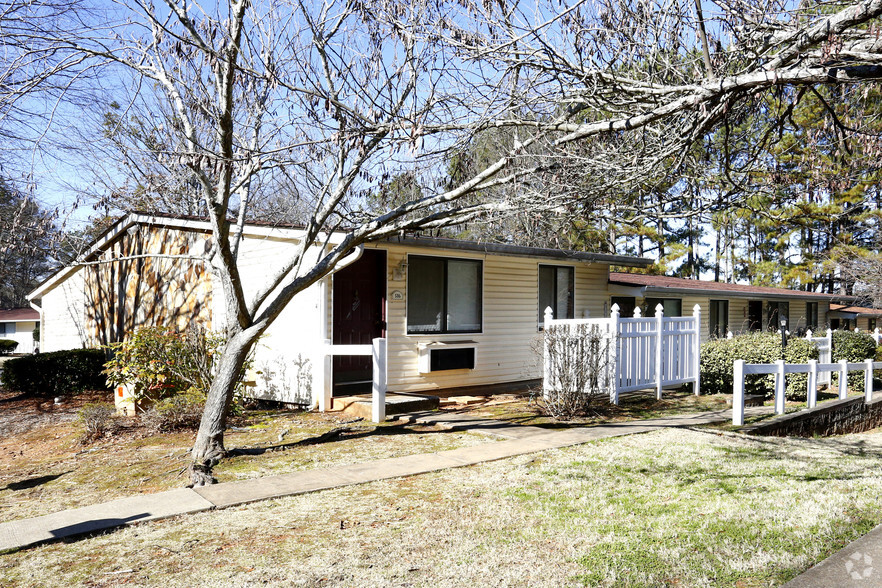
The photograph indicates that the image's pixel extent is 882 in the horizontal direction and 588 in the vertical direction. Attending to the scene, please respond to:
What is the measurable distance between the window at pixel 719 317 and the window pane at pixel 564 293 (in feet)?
28.8

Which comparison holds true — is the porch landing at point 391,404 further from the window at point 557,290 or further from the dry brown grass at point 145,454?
the window at point 557,290

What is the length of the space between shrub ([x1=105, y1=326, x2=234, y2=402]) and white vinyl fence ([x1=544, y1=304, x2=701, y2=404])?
5.15 meters

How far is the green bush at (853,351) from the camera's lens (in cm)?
1485

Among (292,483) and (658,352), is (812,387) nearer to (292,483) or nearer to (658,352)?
(658,352)

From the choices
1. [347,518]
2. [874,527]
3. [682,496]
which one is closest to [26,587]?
[347,518]

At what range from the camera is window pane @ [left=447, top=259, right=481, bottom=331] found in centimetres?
1247

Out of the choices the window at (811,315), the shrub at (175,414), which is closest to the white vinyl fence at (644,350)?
the shrub at (175,414)

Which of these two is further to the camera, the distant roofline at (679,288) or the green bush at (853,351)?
the distant roofline at (679,288)

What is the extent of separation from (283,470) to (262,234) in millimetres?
5637

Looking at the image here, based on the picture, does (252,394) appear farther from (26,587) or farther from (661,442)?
(26,587)

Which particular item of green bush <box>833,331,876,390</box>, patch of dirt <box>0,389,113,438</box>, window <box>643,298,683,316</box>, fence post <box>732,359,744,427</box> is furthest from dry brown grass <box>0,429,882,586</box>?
window <box>643,298,683,316</box>

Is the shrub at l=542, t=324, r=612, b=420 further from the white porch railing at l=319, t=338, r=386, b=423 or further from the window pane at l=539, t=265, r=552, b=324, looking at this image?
the window pane at l=539, t=265, r=552, b=324

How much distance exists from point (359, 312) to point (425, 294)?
1.34 metres

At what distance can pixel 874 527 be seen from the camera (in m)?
4.84
